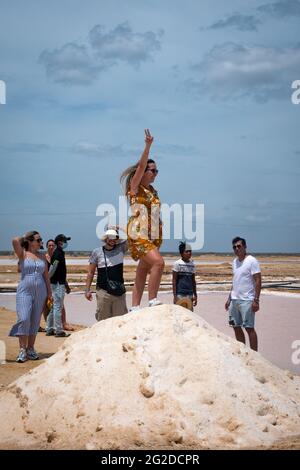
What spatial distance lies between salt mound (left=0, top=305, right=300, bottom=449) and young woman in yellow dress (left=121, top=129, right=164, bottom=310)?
16.9 inches

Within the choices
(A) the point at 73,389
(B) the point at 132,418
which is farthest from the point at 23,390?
(B) the point at 132,418

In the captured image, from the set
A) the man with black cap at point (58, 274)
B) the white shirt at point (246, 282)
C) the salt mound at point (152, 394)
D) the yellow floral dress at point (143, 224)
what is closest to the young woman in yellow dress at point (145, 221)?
the yellow floral dress at point (143, 224)

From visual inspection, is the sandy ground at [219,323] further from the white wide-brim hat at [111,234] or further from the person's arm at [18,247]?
the white wide-brim hat at [111,234]

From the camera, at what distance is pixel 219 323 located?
14438 mm

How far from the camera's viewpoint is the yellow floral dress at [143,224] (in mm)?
6785

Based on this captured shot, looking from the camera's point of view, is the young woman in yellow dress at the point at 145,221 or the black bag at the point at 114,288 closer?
the young woman in yellow dress at the point at 145,221

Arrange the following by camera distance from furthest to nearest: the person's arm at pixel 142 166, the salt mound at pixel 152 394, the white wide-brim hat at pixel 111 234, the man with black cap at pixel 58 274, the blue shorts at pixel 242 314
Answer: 1. the man with black cap at pixel 58 274
2. the blue shorts at pixel 242 314
3. the white wide-brim hat at pixel 111 234
4. the person's arm at pixel 142 166
5. the salt mound at pixel 152 394

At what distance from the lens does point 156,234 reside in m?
6.87

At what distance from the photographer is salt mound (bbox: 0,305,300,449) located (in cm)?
550

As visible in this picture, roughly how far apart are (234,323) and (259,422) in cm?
343

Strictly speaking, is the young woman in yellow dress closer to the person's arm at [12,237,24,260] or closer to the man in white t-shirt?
the man in white t-shirt

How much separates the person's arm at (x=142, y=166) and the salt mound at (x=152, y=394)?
1226mm

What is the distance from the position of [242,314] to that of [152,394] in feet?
11.5

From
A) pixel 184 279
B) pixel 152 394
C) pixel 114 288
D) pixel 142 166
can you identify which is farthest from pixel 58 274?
pixel 152 394
